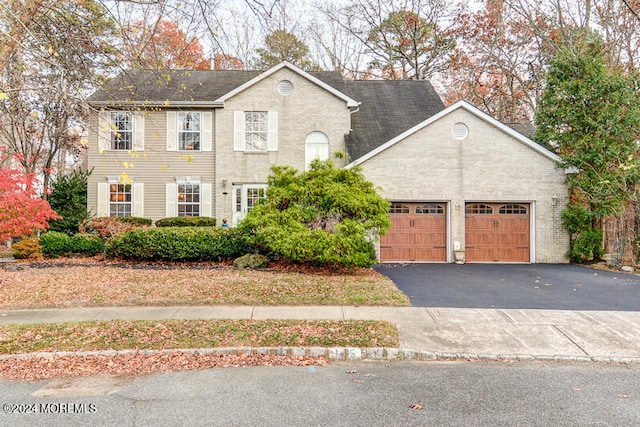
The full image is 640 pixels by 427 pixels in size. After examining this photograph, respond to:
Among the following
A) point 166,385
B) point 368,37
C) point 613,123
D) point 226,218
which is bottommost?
point 166,385

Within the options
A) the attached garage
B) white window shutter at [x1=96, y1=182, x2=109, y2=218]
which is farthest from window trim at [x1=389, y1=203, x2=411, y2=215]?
white window shutter at [x1=96, y1=182, x2=109, y2=218]

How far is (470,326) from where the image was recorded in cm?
632

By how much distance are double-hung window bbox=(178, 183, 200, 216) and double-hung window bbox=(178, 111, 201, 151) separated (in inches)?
64.7

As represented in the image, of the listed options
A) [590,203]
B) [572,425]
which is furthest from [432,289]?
[590,203]

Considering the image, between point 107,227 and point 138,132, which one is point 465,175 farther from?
point 138,132

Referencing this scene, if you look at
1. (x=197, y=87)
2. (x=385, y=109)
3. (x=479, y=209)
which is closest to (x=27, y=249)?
(x=197, y=87)

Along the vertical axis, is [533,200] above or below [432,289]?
above

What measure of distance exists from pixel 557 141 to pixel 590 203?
260 centimetres

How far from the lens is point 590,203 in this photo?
45.9 ft

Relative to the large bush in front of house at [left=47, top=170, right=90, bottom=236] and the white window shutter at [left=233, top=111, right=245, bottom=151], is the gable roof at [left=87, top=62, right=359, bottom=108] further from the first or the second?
the large bush in front of house at [left=47, top=170, right=90, bottom=236]

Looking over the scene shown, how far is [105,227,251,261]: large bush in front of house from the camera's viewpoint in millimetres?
12305

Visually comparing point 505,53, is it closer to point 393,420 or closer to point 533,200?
point 533,200

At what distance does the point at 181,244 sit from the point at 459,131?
10733 mm

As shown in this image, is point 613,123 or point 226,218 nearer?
point 613,123
